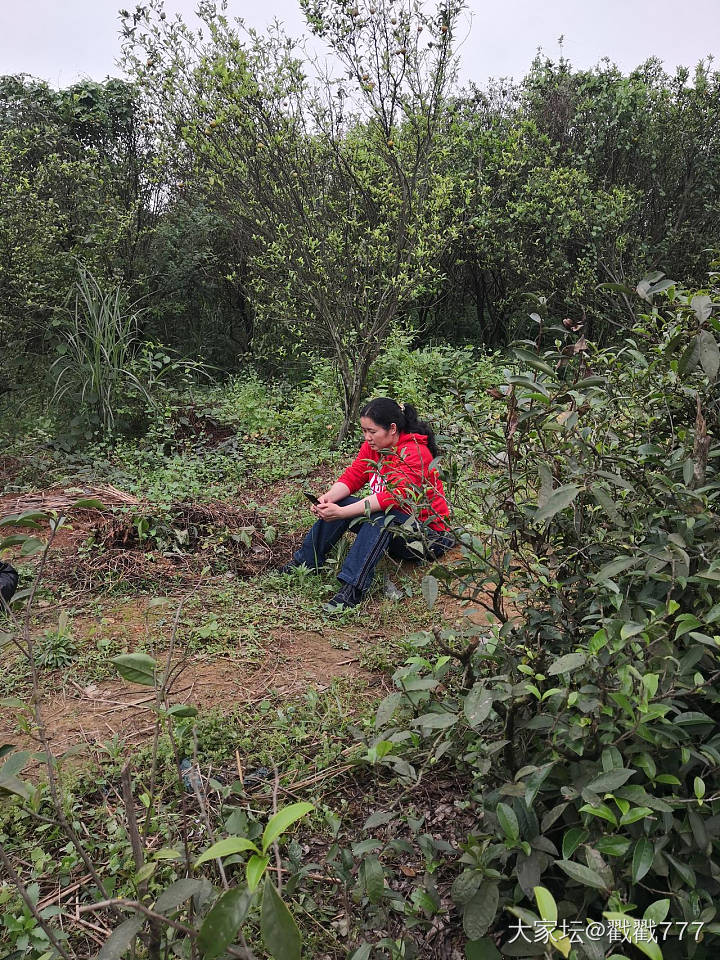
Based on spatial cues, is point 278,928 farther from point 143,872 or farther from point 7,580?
point 7,580

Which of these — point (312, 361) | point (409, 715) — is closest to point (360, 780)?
point (409, 715)

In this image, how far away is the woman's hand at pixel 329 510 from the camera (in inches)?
144

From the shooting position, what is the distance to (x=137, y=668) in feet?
3.74

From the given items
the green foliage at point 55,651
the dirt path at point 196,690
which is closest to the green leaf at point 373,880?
the dirt path at point 196,690

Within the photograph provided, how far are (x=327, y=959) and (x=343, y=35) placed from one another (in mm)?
5508

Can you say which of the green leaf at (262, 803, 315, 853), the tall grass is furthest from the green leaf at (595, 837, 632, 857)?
the tall grass

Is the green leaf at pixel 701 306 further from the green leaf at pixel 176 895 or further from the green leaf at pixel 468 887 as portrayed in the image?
the green leaf at pixel 176 895

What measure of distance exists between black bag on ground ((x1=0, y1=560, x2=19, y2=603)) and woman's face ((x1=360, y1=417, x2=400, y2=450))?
1.89 meters

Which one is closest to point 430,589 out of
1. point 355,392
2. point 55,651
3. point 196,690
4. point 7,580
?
point 196,690

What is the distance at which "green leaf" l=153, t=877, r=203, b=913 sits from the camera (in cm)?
100

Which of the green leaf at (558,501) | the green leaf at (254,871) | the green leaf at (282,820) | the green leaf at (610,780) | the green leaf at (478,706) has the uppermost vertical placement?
the green leaf at (558,501)

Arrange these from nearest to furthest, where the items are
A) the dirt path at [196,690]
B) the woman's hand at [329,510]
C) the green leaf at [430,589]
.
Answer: the green leaf at [430,589] < the dirt path at [196,690] < the woman's hand at [329,510]

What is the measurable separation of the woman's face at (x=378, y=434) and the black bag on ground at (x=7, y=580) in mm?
1893

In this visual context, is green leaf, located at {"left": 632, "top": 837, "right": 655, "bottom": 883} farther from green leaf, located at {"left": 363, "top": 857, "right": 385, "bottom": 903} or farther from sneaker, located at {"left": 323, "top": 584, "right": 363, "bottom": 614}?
sneaker, located at {"left": 323, "top": 584, "right": 363, "bottom": 614}
